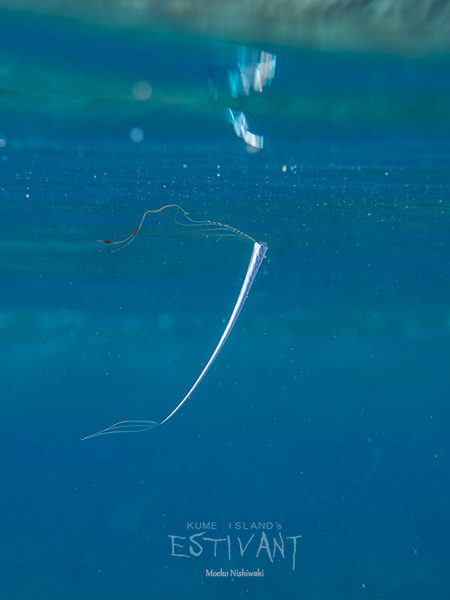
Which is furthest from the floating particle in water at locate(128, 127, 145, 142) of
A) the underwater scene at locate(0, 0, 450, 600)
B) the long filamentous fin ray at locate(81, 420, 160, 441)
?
the long filamentous fin ray at locate(81, 420, 160, 441)

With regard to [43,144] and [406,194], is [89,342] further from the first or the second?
[406,194]

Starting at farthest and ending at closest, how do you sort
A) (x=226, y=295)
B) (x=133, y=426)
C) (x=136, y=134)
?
1. (x=226, y=295)
2. (x=133, y=426)
3. (x=136, y=134)

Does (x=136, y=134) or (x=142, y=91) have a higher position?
(x=142, y=91)

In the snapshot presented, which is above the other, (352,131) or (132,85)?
(132,85)

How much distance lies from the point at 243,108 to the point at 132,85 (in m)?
1.22

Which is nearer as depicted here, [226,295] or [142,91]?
[142,91]

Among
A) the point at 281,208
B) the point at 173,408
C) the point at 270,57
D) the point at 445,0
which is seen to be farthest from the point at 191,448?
the point at 445,0

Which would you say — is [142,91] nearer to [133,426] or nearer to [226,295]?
[226,295]

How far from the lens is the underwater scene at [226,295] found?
13.4ft

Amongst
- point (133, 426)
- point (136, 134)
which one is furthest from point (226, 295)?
point (136, 134)

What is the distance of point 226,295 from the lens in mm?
8617

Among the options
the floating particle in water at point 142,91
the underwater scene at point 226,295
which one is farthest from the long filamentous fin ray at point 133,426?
the floating particle in water at point 142,91

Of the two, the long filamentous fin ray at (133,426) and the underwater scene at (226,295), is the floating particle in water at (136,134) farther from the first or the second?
the long filamentous fin ray at (133,426)

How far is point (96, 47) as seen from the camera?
3996 millimetres
